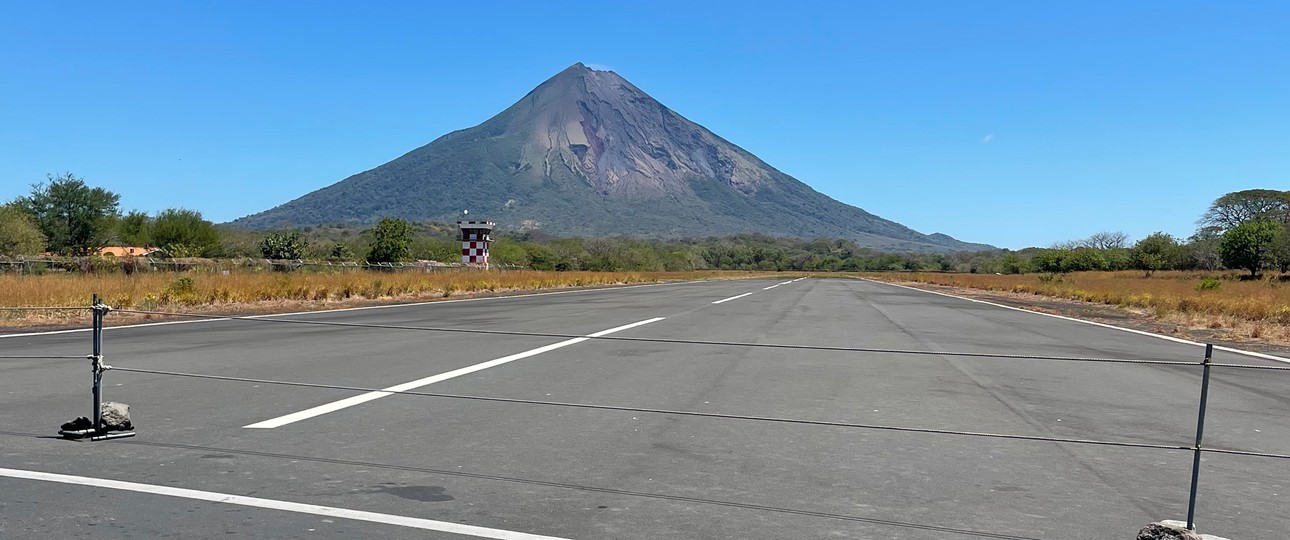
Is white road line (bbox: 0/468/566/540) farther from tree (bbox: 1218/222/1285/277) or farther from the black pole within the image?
tree (bbox: 1218/222/1285/277)

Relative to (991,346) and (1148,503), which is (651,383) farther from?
(991,346)

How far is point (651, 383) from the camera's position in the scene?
31.0 ft

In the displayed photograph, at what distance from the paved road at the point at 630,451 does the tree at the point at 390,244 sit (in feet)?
258

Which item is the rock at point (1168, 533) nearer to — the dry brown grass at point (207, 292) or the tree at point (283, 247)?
the dry brown grass at point (207, 292)

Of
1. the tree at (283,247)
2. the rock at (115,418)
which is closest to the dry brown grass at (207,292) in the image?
the rock at (115,418)

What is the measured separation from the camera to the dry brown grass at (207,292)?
59.8 feet

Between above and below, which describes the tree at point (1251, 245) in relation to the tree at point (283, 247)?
above

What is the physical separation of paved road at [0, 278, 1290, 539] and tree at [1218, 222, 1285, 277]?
8720 centimetres

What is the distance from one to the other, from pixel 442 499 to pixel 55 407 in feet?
14.9

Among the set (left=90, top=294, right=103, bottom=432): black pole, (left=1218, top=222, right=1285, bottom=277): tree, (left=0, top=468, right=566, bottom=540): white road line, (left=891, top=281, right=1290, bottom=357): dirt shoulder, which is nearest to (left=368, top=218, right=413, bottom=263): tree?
(left=891, top=281, right=1290, bottom=357): dirt shoulder

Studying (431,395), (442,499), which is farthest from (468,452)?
(431,395)

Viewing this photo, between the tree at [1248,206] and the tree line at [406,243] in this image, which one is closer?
the tree line at [406,243]

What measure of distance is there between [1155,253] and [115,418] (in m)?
Answer: 120

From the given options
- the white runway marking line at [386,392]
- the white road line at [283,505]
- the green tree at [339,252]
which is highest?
the white road line at [283,505]
